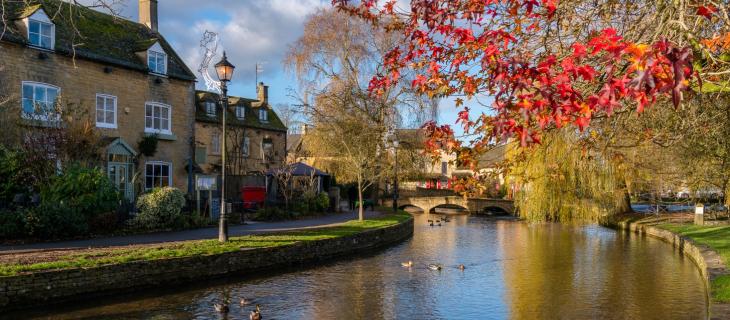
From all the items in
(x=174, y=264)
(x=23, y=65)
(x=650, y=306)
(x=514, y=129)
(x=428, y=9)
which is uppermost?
(x=23, y=65)

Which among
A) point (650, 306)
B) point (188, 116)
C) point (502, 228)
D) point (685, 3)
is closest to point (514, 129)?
point (685, 3)

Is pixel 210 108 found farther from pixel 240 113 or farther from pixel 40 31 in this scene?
pixel 40 31

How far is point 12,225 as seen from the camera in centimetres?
1638

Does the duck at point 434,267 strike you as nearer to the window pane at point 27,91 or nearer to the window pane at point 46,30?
the window pane at point 27,91

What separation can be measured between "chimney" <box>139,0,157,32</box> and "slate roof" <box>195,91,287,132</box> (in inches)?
363

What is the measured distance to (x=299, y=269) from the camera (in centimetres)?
1767

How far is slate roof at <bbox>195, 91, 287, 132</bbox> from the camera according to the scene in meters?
39.9

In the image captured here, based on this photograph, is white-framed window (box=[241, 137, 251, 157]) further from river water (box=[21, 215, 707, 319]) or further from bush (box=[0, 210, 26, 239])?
bush (box=[0, 210, 26, 239])

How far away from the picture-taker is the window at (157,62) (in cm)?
2669

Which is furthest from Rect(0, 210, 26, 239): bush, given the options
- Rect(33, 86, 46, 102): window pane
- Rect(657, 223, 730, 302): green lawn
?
Rect(657, 223, 730, 302): green lawn

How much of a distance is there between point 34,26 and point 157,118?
21.1ft

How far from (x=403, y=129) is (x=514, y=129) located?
109ft

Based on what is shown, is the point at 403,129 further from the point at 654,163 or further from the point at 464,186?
the point at 464,186

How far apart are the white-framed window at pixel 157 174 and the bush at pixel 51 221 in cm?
889
